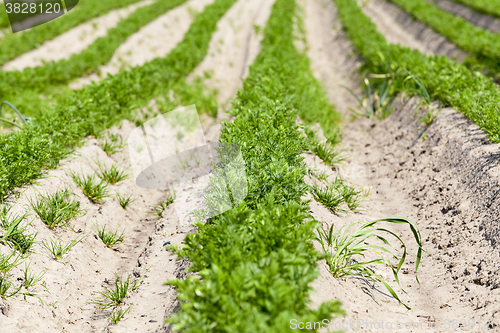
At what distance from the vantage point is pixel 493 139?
191 inches

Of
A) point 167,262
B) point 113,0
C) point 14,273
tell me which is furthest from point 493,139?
point 113,0

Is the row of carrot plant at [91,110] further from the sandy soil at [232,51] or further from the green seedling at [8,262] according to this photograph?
the green seedling at [8,262]

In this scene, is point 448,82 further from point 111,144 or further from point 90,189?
point 90,189

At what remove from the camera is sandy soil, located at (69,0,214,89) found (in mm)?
12486

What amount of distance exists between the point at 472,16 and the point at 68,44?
20325mm

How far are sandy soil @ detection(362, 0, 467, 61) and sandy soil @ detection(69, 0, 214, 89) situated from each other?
11.1m

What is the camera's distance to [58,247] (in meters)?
4.20

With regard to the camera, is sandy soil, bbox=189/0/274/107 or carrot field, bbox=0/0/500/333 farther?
sandy soil, bbox=189/0/274/107

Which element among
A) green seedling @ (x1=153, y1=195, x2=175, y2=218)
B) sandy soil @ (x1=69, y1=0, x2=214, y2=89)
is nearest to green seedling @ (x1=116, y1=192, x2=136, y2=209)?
green seedling @ (x1=153, y1=195, x2=175, y2=218)

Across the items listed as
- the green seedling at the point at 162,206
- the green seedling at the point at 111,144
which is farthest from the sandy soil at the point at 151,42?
the green seedling at the point at 162,206

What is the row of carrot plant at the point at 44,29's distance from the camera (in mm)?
12271

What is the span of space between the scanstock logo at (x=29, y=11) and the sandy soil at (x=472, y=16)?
19.9m

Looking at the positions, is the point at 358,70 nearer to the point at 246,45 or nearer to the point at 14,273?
Answer: the point at 246,45

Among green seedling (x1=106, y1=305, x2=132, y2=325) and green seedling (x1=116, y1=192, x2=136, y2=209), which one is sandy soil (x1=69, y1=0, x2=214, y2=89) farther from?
green seedling (x1=106, y1=305, x2=132, y2=325)
